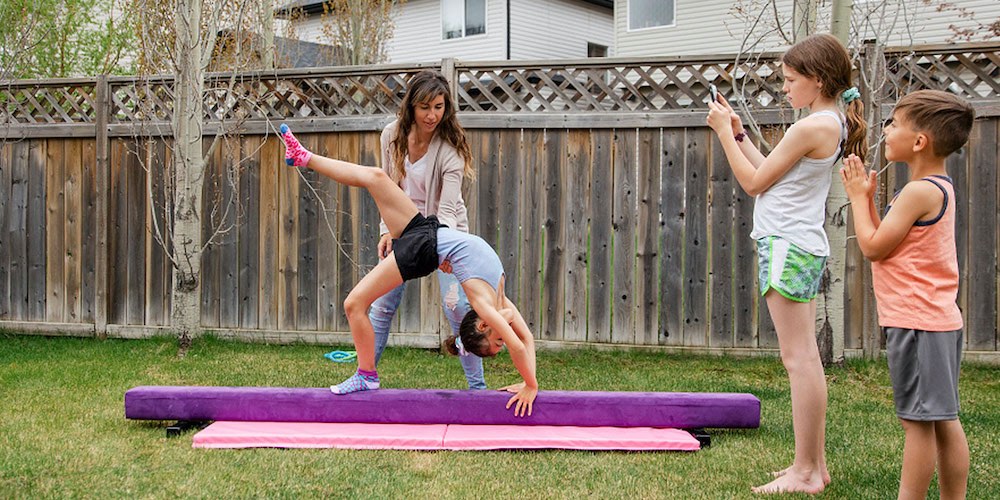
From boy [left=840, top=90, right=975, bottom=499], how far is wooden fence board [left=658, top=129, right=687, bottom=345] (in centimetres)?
392

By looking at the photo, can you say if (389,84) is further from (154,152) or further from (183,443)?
(183,443)

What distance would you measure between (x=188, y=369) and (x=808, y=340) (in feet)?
14.7

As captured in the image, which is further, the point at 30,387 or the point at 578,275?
the point at 578,275

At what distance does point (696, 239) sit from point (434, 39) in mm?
16038

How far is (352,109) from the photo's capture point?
7699 mm

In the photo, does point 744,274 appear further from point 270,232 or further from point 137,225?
point 137,225

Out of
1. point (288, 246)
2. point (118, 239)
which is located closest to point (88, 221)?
point (118, 239)

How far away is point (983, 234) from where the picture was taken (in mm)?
6633

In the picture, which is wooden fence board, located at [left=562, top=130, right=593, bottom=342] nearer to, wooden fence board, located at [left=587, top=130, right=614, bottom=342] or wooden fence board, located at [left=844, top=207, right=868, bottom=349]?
wooden fence board, located at [left=587, top=130, right=614, bottom=342]

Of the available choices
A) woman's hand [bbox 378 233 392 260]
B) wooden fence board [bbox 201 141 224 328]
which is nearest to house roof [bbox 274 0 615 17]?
wooden fence board [bbox 201 141 224 328]

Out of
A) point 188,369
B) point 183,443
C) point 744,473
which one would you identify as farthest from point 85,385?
point 744,473

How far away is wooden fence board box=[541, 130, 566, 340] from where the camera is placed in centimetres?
729

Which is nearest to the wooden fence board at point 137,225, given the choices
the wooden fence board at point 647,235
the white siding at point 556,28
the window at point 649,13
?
the wooden fence board at point 647,235

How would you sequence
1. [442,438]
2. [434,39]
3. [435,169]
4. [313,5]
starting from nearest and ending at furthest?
[442,438]
[435,169]
[434,39]
[313,5]
